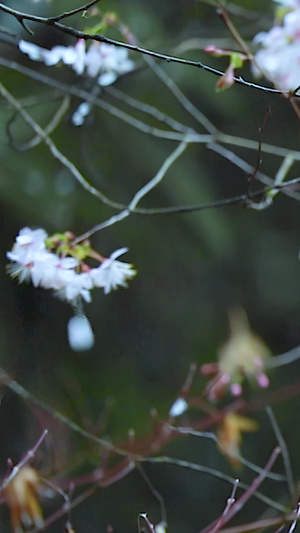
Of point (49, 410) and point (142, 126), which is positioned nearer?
point (49, 410)

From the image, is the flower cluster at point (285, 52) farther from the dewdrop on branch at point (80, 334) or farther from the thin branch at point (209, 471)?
the thin branch at point (209, 471)

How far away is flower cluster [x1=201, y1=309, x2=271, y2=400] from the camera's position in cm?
92

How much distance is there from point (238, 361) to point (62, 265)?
495 mm

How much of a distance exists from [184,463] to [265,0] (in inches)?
31.0

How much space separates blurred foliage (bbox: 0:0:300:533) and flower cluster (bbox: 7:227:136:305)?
66mm

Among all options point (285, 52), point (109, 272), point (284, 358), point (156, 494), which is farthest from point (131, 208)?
point (284, 358)

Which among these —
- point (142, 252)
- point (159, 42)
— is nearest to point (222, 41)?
point (159, 42)

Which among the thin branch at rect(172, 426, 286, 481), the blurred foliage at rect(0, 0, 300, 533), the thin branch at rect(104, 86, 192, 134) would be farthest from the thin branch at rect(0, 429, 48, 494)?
the thin branch at rect(104, 86, 192, 134)

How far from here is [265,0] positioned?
1.06 m

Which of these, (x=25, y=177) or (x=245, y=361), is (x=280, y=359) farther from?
(x=25, y=177)

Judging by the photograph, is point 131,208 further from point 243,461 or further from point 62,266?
point 243,461

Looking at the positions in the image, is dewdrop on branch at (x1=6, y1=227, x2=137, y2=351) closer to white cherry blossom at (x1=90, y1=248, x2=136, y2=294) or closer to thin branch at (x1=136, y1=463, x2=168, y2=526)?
white cherry blossom at (x1=90, y1=248, x2=136, y2=294)

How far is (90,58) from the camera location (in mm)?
759

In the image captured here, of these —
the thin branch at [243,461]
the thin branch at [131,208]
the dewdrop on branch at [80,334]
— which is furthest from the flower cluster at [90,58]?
the thin branch at [243,461]
